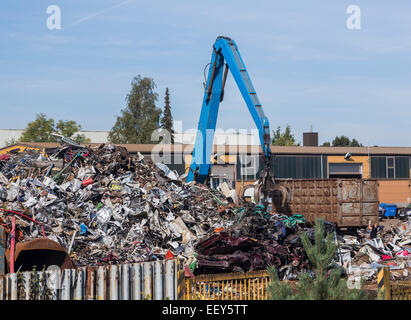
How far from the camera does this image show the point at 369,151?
127 ft

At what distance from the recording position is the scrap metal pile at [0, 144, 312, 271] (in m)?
13.1

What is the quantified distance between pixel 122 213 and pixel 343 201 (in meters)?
8.81

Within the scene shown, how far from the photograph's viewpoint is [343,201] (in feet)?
64.4

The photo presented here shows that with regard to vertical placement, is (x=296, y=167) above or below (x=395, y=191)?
above

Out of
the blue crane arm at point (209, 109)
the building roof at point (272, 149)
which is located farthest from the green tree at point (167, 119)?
the blue crane arm at point (209, 109)

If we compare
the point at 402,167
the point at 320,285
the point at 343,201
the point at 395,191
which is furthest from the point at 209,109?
the point at 402,167

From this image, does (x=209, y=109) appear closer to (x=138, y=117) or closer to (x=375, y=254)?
(x=375, y=254)

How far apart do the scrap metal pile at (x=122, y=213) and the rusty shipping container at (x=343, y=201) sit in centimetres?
379

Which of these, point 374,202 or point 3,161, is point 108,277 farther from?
point 374,202

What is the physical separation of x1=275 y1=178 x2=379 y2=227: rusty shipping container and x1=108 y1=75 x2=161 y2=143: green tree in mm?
40582

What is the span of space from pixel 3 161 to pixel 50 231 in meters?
6.34

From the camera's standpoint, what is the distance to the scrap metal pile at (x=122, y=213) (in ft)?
42.8
